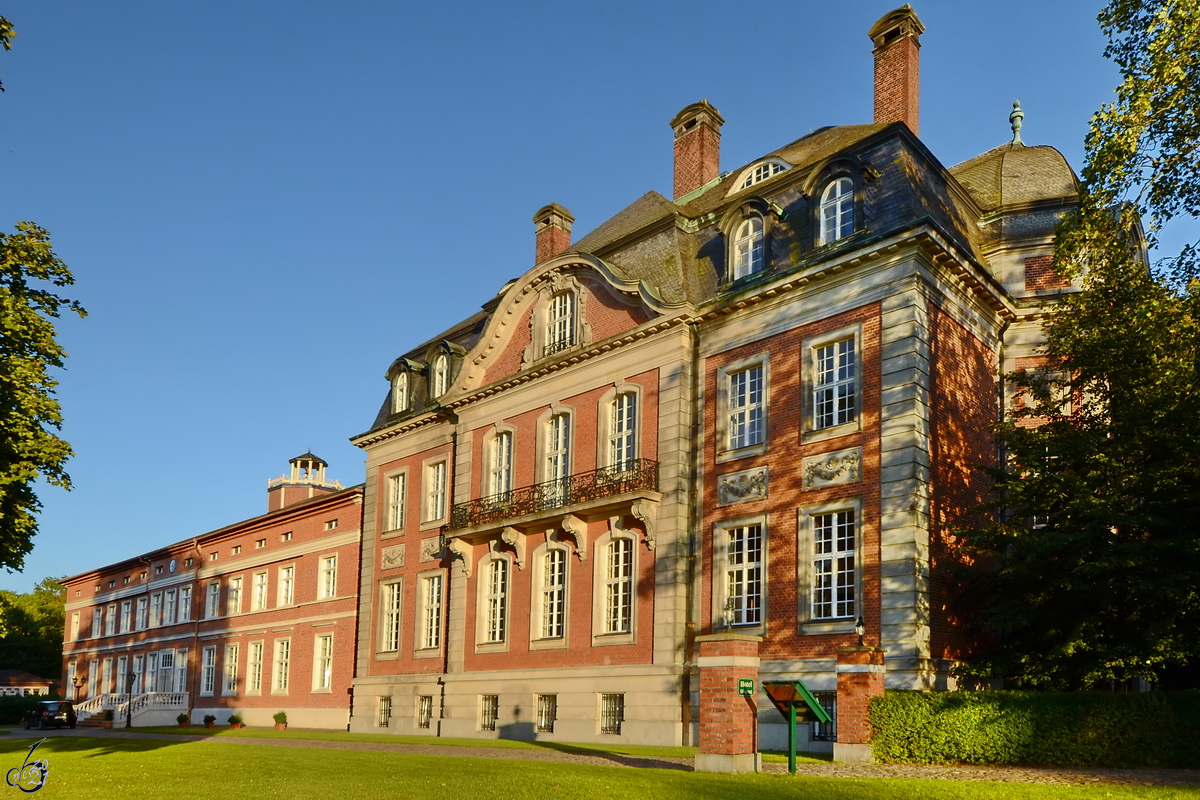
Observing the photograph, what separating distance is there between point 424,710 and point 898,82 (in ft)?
69.5

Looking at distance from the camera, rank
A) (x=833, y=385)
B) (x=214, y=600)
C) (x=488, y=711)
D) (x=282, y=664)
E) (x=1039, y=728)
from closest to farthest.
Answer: (x=1039, y=728) < (x=833, y=385) < (x=488, y=711) < (x=282, y=664) < (x=214, y=600)

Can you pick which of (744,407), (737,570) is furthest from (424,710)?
(744,407)

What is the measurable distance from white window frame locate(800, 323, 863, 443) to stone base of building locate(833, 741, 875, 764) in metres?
6.65

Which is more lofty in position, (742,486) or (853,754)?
(742,486)

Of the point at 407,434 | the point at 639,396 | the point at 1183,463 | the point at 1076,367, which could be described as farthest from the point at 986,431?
the point at 407,434

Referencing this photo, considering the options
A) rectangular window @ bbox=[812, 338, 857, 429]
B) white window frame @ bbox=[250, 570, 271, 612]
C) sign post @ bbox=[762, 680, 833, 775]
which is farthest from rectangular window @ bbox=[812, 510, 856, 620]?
white window frame @ bbox=[250, 570, 271, 612]

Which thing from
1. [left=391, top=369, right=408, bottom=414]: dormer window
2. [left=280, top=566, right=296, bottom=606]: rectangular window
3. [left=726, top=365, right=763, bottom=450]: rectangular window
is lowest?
[left=280, top=566, right=296, bottom=606]: rectangular window

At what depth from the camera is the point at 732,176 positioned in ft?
95.0

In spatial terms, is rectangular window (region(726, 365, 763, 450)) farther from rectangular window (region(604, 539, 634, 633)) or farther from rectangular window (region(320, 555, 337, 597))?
rectangular window (region(320, 555, 337, 597))

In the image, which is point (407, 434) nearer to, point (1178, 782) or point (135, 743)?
point (135, 743)

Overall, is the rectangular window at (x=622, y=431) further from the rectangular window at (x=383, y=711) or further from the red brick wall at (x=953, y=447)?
the rectangular window at (x=383, y=711)

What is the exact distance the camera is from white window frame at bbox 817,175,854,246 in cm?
2344

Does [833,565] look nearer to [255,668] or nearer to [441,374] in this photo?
[441,374]

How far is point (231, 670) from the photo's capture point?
44750mm
